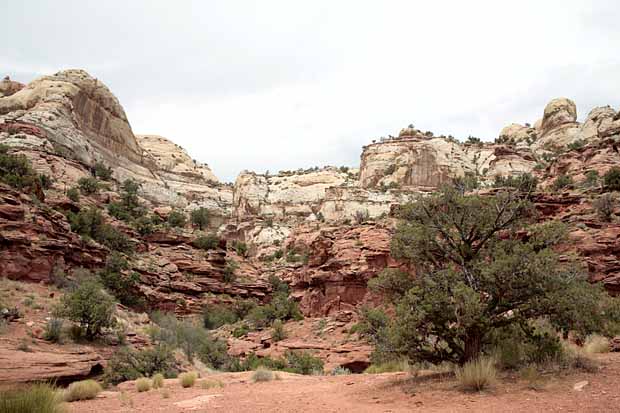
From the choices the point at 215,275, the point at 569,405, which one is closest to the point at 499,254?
the point at 569,405

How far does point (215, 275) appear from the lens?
4031 cm

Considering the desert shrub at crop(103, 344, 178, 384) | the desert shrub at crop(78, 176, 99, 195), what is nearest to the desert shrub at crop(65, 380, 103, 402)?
the desert shrub at crop(103, 344, 178, 384)

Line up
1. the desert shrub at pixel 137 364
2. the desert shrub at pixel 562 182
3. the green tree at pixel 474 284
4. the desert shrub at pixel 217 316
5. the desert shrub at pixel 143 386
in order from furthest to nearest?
the desert shrub at pixel 217 316 → the desert shrub at pixel 562 182 → the desert shrub at pixel 137 364 → the desert shrub at pixel 143 386 → the green tree at pixel 474 284

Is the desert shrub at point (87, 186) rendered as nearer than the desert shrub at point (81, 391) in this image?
No

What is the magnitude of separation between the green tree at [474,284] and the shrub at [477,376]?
864 millimetres

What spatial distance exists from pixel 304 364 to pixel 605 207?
1730 cm

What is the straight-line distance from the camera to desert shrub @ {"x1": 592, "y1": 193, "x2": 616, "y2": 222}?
2412 centimetres

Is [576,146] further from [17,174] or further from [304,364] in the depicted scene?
[17,174]

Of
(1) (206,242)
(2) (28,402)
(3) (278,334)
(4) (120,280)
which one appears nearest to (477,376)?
(2) (28,402)

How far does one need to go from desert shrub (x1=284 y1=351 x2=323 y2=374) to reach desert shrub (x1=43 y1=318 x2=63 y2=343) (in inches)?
389

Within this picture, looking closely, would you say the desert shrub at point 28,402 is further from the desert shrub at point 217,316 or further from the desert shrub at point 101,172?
the desert shrub at point 101,172

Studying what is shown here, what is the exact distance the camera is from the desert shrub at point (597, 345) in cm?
1212

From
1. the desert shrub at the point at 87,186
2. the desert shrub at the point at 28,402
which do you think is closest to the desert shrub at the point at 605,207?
the desert shrub at the point at 28,402

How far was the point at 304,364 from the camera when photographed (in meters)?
22.0
